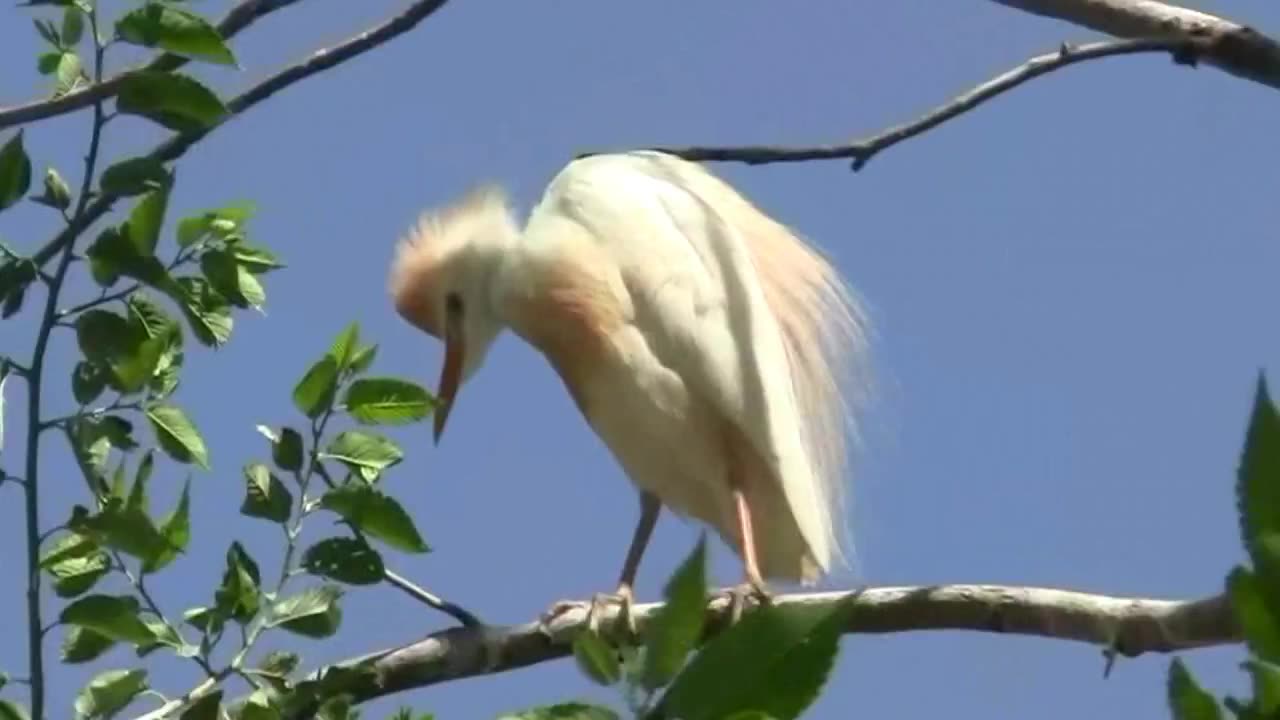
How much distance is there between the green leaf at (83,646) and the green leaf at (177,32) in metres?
0.53

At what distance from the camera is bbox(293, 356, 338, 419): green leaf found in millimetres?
1881

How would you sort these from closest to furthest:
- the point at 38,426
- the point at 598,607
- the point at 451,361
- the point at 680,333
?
the point at 38,426
the point at 598,607
the point at 680,333
the point at 451,361

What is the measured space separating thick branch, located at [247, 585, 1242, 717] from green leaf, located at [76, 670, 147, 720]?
1.19ft

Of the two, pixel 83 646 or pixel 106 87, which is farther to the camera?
pixel 83 646

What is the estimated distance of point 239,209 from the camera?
1811 mm

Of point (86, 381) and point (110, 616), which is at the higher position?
point (86, 381)

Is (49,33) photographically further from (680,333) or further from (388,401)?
(680,333)

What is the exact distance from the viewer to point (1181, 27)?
179 centimetres

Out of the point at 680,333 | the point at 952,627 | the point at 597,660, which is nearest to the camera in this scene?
the point at 597,660

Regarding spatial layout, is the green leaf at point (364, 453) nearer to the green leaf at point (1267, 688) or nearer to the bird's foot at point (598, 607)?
the bird's foot at point (598, 607)

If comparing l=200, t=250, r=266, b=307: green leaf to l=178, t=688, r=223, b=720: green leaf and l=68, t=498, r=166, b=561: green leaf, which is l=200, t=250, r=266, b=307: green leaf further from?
l=178, t=688, r=223, b=720: green leaf

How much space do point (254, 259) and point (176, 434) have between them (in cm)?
17

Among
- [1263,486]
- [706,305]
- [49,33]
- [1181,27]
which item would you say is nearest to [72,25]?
[49,33]

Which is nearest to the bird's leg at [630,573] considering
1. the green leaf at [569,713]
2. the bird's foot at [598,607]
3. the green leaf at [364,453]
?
the bird's foot at [598,607]
